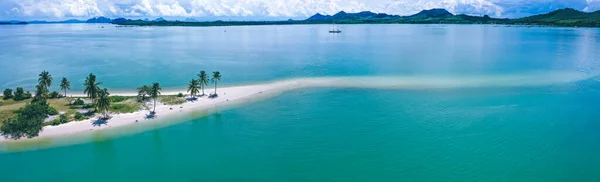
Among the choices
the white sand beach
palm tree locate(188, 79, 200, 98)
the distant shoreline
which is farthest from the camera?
palm tree locate(188, 79, 200, 98)

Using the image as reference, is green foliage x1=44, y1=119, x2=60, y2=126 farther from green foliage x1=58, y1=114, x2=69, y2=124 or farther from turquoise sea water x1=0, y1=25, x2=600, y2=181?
turquoise sea water x1=0, y1=25, x2=600, y2=181

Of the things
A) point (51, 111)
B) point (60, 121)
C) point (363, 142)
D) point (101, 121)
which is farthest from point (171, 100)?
point (363, 142)

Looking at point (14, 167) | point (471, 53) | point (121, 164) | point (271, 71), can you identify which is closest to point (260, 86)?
point (271, 71)

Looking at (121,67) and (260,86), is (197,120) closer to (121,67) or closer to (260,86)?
(260,86)

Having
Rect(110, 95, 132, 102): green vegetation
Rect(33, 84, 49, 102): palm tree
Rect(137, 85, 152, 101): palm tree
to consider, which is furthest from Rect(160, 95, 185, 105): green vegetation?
Rect(33, 84, 49, 102): palm tree

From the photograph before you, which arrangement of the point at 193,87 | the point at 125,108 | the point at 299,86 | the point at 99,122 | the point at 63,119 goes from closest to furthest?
the point at 63,119 < the point at 99,122 < the point at 125,108 < the point at 193,87 < the point at 299,86

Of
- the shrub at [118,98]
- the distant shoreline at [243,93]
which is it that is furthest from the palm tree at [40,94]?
the distant shoreline at [243,93]

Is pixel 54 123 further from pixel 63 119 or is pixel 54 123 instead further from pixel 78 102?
pixel 78 102
